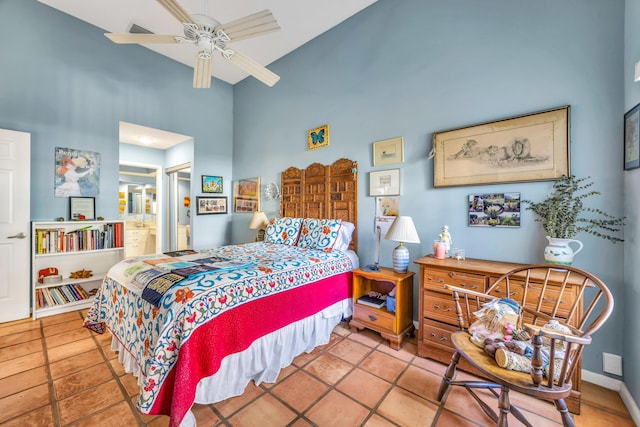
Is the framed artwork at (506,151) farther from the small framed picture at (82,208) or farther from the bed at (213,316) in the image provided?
the small framed picture at (82,208)

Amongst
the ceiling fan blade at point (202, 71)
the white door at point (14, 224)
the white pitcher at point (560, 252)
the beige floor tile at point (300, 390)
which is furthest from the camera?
the white door at point (14, 224)

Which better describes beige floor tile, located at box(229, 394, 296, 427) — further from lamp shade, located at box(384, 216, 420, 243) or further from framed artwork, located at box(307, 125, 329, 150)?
framed artwork, located at box(307, 125, 329, 150)

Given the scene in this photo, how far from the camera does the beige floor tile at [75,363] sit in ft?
6.18

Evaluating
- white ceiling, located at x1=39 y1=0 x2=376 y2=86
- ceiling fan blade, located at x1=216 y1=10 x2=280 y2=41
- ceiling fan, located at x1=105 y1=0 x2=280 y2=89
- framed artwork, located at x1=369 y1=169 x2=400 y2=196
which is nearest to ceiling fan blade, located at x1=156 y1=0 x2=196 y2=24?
ceiling fan, located at x1=105 y1=0 x2=280 y2=89

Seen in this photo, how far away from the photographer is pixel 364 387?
175 cm

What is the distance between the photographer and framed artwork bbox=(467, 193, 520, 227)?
6.82 ft

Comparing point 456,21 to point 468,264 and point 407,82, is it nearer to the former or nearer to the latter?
point 407,82

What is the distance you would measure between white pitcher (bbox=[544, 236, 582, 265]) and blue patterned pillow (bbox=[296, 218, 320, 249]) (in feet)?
6.51

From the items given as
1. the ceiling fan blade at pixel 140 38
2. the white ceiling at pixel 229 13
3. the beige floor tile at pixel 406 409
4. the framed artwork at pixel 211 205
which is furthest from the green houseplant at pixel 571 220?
the framed artwork at pixel 211 205

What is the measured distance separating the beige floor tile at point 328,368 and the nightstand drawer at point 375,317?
50 centimetres

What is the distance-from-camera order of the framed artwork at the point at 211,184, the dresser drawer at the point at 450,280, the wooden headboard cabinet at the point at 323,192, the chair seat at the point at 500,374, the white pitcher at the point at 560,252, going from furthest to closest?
the framed artwork at the point at 211,184 < the wooden headboard cabinet at the point at 323,192 < the dresser drawer at the point at 450,280 < the white pitcher at the point at 560,252 < the chair seat at the point at 500,374

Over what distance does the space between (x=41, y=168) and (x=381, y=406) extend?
4.29 metres

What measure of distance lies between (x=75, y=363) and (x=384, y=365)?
241cm

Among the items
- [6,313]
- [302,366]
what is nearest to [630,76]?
[302,366]
